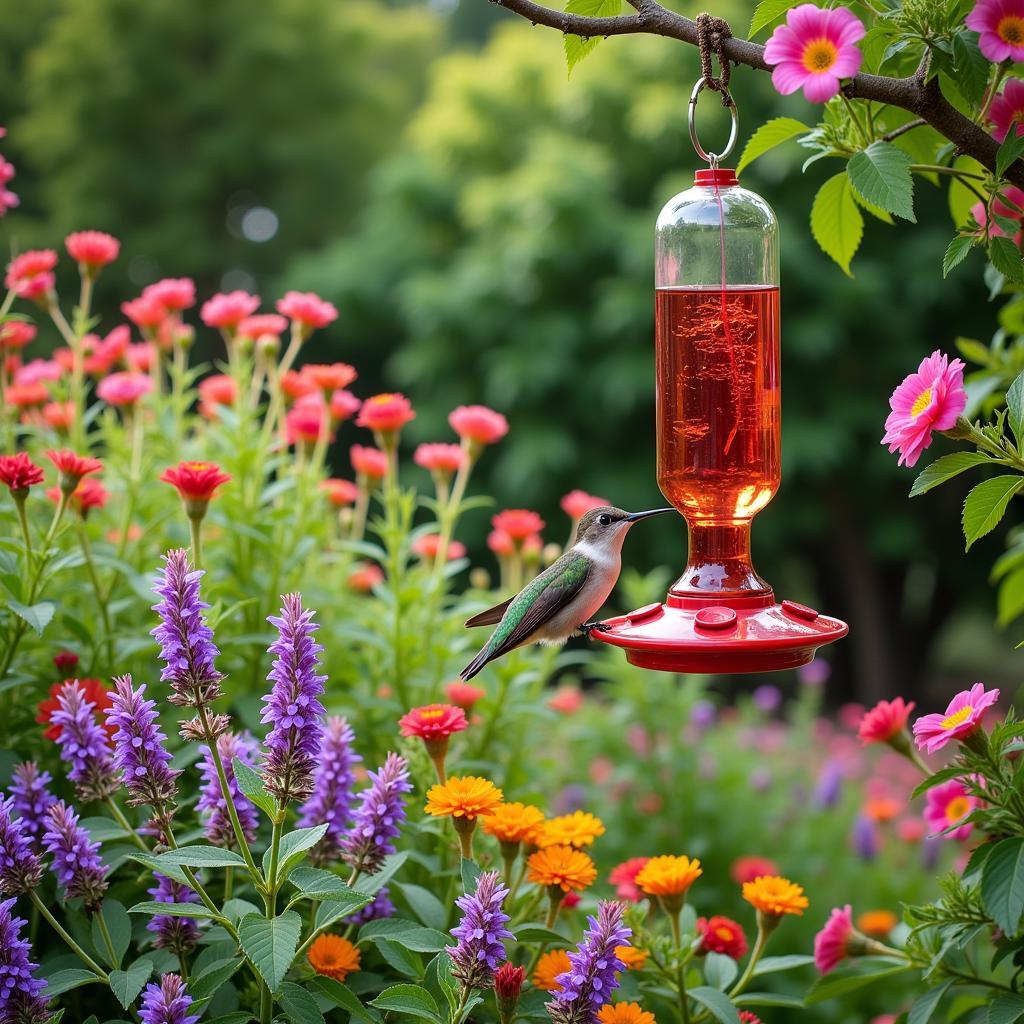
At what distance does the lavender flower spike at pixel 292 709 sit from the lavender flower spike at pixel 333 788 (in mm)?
362

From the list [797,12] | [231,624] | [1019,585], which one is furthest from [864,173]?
[231,624]

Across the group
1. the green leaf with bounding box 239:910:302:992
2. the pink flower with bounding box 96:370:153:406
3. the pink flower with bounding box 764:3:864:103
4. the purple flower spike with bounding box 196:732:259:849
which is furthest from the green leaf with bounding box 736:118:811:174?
the pink flower with bounding box 96:370:153:406

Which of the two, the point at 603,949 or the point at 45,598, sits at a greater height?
the point at 45,598

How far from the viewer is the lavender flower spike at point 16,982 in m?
1.67

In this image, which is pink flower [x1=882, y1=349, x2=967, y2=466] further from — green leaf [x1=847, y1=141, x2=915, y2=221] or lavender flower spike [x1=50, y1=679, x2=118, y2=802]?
lavender flower spike [x1=50, y1=679, x2=118, y2=802]

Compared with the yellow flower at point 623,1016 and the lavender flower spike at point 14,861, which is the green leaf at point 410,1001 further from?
the lavender flower spike at point 14,861

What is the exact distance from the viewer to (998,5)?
1707 mm

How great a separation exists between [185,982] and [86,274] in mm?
2023

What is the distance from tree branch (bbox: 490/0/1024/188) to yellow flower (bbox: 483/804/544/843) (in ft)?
4.13

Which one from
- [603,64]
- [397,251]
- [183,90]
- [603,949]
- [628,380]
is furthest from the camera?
[183,90]

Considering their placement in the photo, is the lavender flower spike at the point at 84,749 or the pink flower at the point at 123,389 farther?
the pink flower at the point at 123,389

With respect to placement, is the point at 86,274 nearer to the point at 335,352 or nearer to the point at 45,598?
the point at 45,598

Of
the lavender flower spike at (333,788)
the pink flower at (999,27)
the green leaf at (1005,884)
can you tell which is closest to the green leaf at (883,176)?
the pink flower at (999,27)

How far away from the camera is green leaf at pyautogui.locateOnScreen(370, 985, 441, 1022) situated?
1685mm
